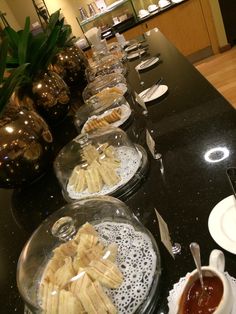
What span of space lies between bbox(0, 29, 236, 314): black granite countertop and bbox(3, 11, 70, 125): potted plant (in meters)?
0.18

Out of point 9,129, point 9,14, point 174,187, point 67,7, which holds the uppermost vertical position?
point 9,14

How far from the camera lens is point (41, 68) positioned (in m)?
1.65

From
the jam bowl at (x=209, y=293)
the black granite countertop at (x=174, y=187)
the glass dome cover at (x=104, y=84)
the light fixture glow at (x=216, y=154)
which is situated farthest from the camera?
the glass dome cover at (x=104, y=84)

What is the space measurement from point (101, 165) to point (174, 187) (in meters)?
0.25

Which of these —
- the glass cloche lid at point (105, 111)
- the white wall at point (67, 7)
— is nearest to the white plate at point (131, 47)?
the glass cloche lid at point (105, 111)

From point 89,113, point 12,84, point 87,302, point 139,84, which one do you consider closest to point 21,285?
point 87,302

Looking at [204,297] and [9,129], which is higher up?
[9,129]

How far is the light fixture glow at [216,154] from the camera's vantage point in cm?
93

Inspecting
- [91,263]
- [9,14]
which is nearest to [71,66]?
[91,263]

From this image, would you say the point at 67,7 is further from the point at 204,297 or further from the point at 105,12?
the point at 204,297

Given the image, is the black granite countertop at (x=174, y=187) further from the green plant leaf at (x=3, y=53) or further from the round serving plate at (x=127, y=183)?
the green plant leaf at (x=3, y=53)

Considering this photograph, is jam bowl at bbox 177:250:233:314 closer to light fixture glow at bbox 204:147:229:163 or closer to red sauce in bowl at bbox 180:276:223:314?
red sauce in bowl at bbox 180:276:223:314

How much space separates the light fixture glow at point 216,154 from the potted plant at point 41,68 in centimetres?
95

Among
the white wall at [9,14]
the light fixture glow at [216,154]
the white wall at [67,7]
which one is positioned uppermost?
the white wall at [9,14]
